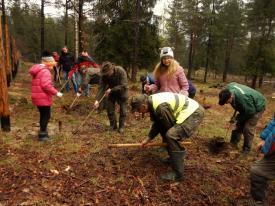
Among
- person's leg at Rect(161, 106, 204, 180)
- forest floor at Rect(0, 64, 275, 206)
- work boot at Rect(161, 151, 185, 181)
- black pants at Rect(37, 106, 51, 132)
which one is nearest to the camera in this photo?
forest floor at Rect(0, 64, 275, 206)

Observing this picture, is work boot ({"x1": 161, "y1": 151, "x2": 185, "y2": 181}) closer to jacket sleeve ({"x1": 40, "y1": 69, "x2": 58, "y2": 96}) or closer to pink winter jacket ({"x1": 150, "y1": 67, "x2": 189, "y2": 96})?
pink winter jacket ({"x1": 150, "y1": 67, "x2": 189, "y2": 96})

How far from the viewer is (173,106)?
4379 mm

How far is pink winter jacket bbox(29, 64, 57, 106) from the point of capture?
5891 millimetres

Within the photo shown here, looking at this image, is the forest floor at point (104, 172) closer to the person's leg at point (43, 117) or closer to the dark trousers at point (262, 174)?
the person's leg at point (43, 117)

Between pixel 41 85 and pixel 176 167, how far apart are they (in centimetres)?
309

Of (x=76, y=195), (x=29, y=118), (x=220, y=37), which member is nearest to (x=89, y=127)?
(x=29, y=118)

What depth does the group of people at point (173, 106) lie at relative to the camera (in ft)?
→ 12.7

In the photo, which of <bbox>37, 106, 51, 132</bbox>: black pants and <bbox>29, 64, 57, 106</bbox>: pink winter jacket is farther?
<bbox>37, 106, 51, 132</bbox>: black pants

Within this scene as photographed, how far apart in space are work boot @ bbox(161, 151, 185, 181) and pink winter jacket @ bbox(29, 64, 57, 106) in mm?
2721

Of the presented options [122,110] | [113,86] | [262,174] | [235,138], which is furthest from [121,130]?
[262,174]

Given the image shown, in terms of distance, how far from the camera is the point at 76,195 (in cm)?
425

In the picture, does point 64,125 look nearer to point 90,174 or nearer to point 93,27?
point 90,174

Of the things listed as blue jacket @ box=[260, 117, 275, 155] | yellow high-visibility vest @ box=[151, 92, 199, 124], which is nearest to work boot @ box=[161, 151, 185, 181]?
yellow high-visibility vest @ box=[151, 92, 199, 124]

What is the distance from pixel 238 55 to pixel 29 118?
38432 millimetres
